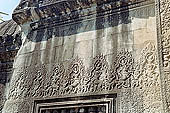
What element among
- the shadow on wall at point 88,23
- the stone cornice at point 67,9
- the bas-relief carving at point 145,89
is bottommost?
the bas-relief carving at point 145,89

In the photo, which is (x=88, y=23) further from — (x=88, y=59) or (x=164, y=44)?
(x=164, y=44)

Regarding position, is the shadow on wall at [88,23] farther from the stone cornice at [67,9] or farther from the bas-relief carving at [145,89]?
the bas-relief carving at [145,89]

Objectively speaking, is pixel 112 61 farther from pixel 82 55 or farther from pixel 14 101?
pixel 14 101

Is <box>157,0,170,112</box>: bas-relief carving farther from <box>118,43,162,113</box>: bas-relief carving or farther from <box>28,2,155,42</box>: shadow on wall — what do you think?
<box>28,2,155,42</box>: shadow on wall

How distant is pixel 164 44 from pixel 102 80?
4.13 ft

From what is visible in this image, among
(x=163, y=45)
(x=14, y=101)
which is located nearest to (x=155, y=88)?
(x=163, y=45)

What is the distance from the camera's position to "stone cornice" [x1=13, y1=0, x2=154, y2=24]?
537 cm

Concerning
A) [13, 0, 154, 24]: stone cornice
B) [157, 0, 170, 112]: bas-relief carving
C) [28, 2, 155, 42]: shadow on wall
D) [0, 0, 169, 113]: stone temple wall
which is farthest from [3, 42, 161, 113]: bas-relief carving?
[13, 0, 154, 24]: stone cornice

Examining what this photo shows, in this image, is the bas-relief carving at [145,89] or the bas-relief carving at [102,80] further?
the bas-relief carving at [102,80]

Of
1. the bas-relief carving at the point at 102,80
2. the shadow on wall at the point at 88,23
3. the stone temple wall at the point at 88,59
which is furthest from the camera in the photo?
the shadow on wall at the point at 88,23

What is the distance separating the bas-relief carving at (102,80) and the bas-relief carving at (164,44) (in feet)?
0.91

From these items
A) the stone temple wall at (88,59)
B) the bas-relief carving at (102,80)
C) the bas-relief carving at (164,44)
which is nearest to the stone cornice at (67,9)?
the stone temple wall at (88,59)

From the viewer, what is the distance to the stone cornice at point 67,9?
5.37 meters

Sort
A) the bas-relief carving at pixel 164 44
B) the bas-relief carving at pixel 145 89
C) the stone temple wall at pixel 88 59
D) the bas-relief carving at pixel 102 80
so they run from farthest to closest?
the stone temple wall at pixel 88 59, the bas-relief carving at pixel 102 80, the bas-relief carving at pixel 145 89, the bas-relief carving at pixel 164 44
